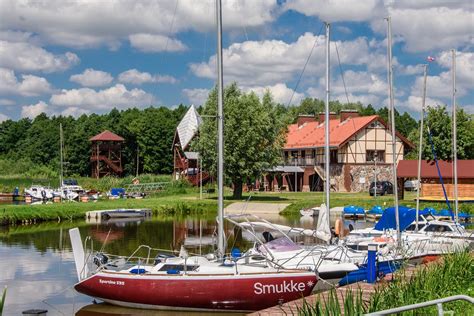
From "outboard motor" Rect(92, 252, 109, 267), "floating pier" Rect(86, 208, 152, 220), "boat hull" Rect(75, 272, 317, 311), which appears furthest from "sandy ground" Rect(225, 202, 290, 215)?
"boat hull" Rect(75, 272, 317, 311)

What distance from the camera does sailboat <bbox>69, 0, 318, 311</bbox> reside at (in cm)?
1895

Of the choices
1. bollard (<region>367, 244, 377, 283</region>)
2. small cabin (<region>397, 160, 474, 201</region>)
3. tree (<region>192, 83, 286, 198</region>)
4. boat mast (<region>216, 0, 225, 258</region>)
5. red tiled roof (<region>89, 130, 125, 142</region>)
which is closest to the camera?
bollard (<region>367, 244, 377, 283</region>)

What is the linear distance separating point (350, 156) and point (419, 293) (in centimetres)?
6527

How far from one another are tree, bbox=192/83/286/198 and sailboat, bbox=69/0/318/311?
4338 centimetres

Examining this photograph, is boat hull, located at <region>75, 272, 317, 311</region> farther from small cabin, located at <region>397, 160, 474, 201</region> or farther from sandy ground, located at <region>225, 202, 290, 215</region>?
small cabin, located at <region>397, 160, 474, 201</region>

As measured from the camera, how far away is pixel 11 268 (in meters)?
28.7

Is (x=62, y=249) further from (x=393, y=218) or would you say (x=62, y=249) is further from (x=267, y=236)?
(x=393, y=218)

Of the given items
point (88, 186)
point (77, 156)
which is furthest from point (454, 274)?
point (77, 156)

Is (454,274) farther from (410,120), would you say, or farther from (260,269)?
(410,120)

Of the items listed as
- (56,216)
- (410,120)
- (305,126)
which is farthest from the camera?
(410,120)

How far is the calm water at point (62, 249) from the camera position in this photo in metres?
21.4

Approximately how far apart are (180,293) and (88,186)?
2723 inches

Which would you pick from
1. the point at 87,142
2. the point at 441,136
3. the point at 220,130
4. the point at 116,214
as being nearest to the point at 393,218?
the point at 220,130

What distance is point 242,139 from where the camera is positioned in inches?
2549
